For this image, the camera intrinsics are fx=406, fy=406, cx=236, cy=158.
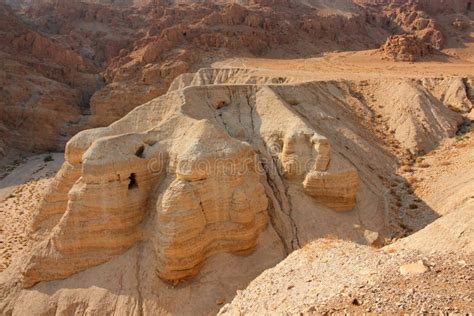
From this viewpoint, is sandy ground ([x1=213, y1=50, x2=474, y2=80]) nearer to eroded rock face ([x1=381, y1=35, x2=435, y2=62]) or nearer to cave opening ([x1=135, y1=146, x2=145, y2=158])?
eroded rock face ([x1=381, y1=35, x2=435, y2=62])

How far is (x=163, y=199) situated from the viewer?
13727mm

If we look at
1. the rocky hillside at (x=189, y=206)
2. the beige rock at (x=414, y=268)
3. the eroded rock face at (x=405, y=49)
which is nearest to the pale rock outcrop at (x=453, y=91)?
the rocky hillside at (x=189, y=206)

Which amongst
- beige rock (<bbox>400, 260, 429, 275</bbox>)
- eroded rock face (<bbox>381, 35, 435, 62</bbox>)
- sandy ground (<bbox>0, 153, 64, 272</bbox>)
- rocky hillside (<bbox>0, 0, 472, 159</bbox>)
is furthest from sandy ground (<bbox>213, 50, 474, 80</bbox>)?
beige rock (<bbox>400, 260, 429, 275</bbox>)

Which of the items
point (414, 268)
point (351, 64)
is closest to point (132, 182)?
point (414, 268)

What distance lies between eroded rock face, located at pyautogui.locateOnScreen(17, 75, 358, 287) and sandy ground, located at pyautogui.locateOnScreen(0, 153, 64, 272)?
6.03 m

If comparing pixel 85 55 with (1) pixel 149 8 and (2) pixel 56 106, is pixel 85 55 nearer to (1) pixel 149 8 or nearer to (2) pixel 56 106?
(1) pixel 149 8

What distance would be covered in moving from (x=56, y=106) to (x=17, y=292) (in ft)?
111

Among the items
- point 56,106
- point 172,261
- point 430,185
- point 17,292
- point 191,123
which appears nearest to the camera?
point 172,261

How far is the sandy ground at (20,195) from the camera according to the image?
22.8 meters

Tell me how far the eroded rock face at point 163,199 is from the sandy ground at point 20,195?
19.8 feet

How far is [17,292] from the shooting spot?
14.9 meters

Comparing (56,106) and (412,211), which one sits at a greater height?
(412,211)

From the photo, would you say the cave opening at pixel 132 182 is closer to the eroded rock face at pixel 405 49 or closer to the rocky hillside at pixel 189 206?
the rocky hillside at pixel 189 206

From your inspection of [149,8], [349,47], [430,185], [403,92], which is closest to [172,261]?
Answer: [430,185]
